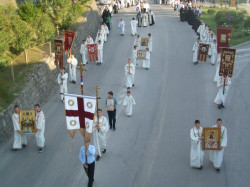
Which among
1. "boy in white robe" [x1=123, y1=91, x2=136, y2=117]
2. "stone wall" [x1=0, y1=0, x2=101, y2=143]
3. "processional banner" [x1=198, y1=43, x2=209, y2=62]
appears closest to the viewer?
"stone wall" [x1=0, y1=0, x2=101, y2=143]

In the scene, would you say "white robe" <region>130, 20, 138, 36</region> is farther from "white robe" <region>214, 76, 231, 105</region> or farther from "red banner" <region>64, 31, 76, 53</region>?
"white robe" <region>214, 76, 231, 105</region>

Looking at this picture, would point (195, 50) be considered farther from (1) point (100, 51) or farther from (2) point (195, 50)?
(1) point (100, 51)

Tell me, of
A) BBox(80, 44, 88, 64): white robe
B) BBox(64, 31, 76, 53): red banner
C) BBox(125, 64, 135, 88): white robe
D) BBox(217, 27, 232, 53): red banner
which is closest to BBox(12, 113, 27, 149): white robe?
BBox(64, 31, 76, 53): red banner

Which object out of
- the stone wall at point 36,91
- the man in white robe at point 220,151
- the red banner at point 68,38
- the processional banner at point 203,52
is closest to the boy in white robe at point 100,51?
the stone wall at point 36,91

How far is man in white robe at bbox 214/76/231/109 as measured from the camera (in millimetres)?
17188

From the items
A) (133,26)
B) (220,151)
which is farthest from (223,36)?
(133,26)

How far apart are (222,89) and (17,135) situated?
9.03m

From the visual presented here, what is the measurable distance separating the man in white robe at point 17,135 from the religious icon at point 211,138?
20.9ft

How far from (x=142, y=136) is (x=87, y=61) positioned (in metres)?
Answer: 11.0

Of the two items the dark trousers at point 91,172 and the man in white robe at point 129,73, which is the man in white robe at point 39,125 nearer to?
the dark trousers at point 91,172

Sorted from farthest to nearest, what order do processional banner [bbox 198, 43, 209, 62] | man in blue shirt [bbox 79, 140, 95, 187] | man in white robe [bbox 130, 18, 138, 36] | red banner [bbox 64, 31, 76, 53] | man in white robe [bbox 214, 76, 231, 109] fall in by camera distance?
man in white robe [bbox 130, 18, 138, 36]
processional banner [bbox 198, 43, 209, 62]
red banner [bbox 64, 31, 76, 53]
man in white robe [bbox 214, 76, 231, 109]
man in blue shirt [bbox 79, 140, 95, 187]

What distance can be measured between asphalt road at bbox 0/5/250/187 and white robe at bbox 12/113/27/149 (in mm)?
262

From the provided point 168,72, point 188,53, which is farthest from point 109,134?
point 188,53

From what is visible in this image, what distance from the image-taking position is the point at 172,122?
16.2 metres
